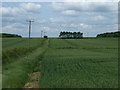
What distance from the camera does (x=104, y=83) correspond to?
13.5 m

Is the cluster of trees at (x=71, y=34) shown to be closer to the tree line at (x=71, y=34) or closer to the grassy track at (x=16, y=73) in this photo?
the tree line at (x=71, y=34)

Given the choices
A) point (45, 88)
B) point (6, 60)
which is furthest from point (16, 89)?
point (6, 60)

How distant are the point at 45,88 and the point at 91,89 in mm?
2153

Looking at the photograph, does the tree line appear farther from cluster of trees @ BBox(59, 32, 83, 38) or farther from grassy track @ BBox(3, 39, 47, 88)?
grassy track @ BBox(3, 39, 47, 88)

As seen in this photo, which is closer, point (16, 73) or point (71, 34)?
point (16, 73)

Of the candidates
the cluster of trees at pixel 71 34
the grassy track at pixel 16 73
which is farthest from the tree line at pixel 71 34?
the grassy track at pixel 16 73

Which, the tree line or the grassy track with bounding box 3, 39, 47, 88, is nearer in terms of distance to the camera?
the grassy track with bounding box 3, 39, 47, 88

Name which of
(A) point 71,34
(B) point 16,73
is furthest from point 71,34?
(B) point 16,73

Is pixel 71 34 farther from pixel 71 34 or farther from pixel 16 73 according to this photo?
pixel 16 73

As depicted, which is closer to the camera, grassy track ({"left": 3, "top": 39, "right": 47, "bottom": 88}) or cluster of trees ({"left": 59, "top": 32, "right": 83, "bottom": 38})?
grassy track ({"left": 3, "top": 39, "right": 47, "bottom": 88})

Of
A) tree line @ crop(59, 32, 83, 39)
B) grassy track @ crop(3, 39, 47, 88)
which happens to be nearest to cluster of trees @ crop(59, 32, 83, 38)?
tree line @ crop(59, 32, 83, 39)

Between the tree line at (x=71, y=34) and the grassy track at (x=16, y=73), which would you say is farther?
the tree line at (x=71, y=34)

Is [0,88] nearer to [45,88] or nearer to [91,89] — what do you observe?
[45,88]

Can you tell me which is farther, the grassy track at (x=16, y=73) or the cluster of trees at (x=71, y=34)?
the cluster of trees at (x=71, y=34)
